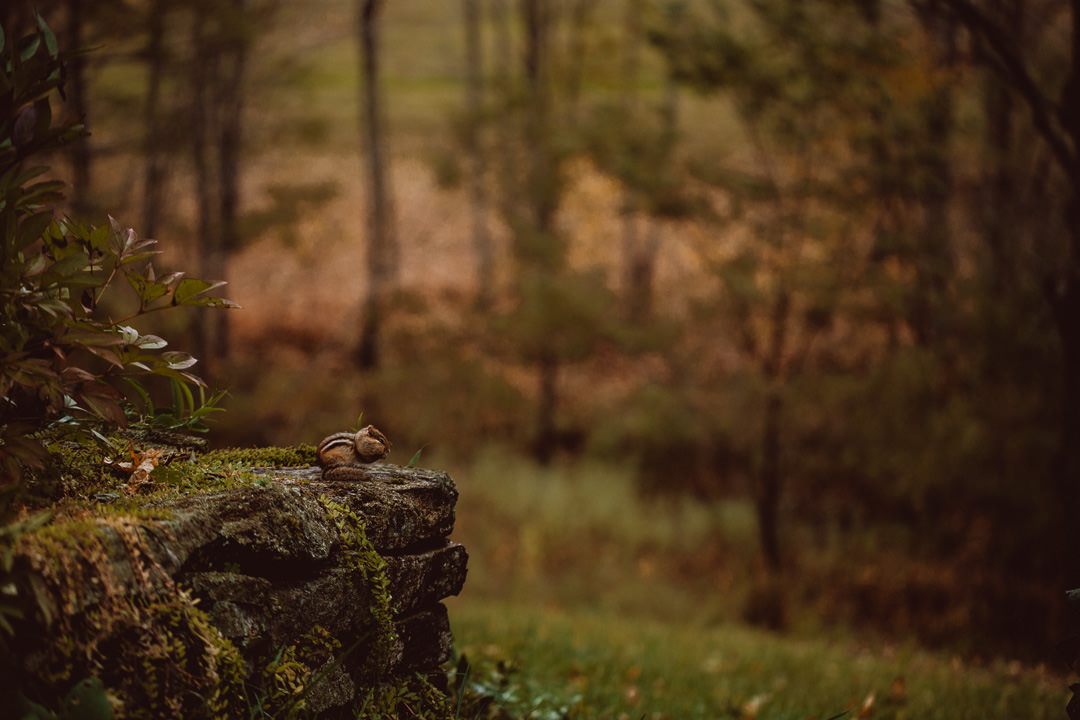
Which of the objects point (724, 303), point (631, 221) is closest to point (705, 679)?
point (724, 303)

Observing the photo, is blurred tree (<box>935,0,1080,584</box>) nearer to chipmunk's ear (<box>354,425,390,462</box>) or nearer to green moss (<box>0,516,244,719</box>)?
chipmunk's ear (<box>354,425,390,462</box>)

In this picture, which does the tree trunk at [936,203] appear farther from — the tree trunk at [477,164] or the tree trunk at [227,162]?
the tree trunk at [227,162]

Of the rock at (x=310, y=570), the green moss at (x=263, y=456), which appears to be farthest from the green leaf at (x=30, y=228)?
the green moss at (x=263, y=456)

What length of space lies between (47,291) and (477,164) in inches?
580

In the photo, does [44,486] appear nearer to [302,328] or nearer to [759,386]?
[759,386]

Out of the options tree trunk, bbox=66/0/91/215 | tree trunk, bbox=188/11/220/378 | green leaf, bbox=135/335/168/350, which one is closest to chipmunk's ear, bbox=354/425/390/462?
green leaf, bbox=135/335/168/350

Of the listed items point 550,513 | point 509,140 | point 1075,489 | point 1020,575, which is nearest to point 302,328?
point 509,140

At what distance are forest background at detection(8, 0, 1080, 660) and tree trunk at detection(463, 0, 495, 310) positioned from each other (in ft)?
0.48

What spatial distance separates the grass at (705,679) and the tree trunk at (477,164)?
11371 mm

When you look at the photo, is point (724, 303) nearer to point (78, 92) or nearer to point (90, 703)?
point (78, 92)

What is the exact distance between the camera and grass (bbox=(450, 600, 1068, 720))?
135 inches

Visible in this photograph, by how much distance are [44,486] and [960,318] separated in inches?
422

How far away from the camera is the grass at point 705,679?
343 cm

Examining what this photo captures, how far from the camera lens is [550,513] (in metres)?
11.9
